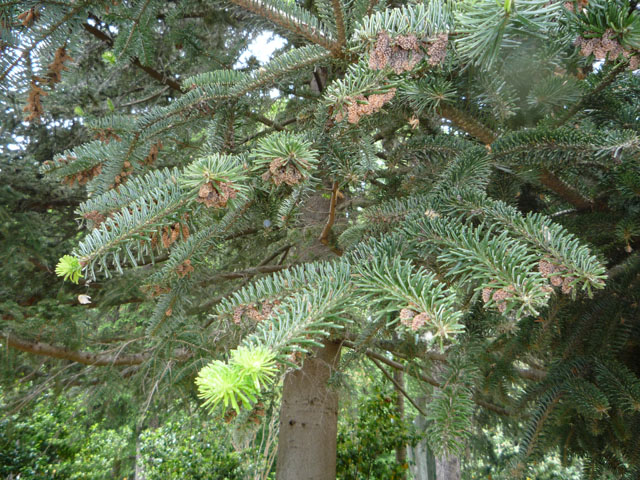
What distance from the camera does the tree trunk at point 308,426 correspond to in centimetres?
252

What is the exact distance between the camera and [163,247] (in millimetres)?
870

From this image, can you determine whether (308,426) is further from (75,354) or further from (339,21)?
(339,21)

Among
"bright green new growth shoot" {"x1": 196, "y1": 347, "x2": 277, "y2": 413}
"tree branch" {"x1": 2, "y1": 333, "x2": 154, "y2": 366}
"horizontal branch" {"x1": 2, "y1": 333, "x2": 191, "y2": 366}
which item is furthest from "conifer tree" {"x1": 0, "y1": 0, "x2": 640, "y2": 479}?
"tree branch" {"x1": 2, "y1": 333, "x2": 154, "y2": 366}

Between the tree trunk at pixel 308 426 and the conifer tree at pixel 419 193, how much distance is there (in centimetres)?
87

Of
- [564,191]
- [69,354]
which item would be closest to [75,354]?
[69,354]

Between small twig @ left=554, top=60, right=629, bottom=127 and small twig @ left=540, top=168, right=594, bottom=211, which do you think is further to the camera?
small twig @ left=540, top=168, right=594, bottom=211

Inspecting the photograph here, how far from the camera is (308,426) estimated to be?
102 inches

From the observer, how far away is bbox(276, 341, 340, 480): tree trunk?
8.28 ft

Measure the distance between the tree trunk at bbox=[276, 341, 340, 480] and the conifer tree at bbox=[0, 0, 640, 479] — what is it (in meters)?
0.87

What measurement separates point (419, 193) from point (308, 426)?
197 cm

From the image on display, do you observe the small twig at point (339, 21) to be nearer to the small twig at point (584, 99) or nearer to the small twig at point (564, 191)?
the small twig at point (584, 99)

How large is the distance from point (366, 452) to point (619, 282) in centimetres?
393

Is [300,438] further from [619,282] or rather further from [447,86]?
[447,86]

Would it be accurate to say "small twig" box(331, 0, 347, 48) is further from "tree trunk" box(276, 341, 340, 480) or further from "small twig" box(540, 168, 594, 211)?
"tree trunk" box(276, 341, 340, 480)
